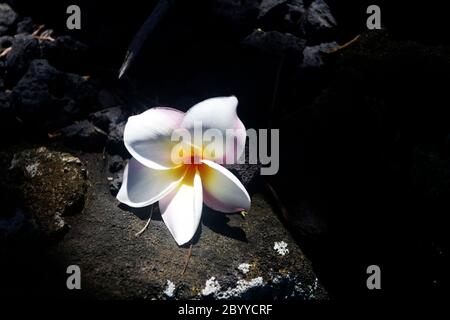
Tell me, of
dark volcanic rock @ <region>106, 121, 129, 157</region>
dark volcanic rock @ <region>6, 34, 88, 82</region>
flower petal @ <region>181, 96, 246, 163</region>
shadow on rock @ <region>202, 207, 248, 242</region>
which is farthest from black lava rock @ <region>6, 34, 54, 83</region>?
shadow on rock @ <region>202, 207, 248, 242</region>

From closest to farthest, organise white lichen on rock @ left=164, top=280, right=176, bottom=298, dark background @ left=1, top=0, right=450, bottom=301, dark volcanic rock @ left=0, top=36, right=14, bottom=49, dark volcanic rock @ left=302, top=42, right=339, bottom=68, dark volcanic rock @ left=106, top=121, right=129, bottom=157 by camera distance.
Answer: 1. white lichen on rock @ left=164, top=280, right=176, bottom=298
2. dark background @ left=1, top=0, right=450, bottom=301
3. dark volcanic rock @ left=106, top=121, right=129, bottom=157
4. dark volcanic rock @ left=302, top=42, right=339, bottom=68
5. dark volcanic rock @ left=0, top=36, right=14, bottom=49

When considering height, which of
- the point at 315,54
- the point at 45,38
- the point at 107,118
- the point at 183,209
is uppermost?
the point at 45,38

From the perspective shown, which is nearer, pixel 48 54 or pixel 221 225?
pixel 221 225

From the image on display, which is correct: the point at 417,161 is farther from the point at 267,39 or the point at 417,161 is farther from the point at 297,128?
the point at 267,39

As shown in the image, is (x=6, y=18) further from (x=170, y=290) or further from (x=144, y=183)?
(x=170, y=290)

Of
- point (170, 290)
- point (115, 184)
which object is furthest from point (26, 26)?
point (170, 290)

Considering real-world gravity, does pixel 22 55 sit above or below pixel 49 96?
above

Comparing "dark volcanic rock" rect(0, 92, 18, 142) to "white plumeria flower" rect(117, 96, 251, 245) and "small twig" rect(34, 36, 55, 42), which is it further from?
"white plumeria flower" rect(117, 96, 251, 245)

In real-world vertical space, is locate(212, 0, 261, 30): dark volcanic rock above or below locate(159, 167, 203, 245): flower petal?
above
